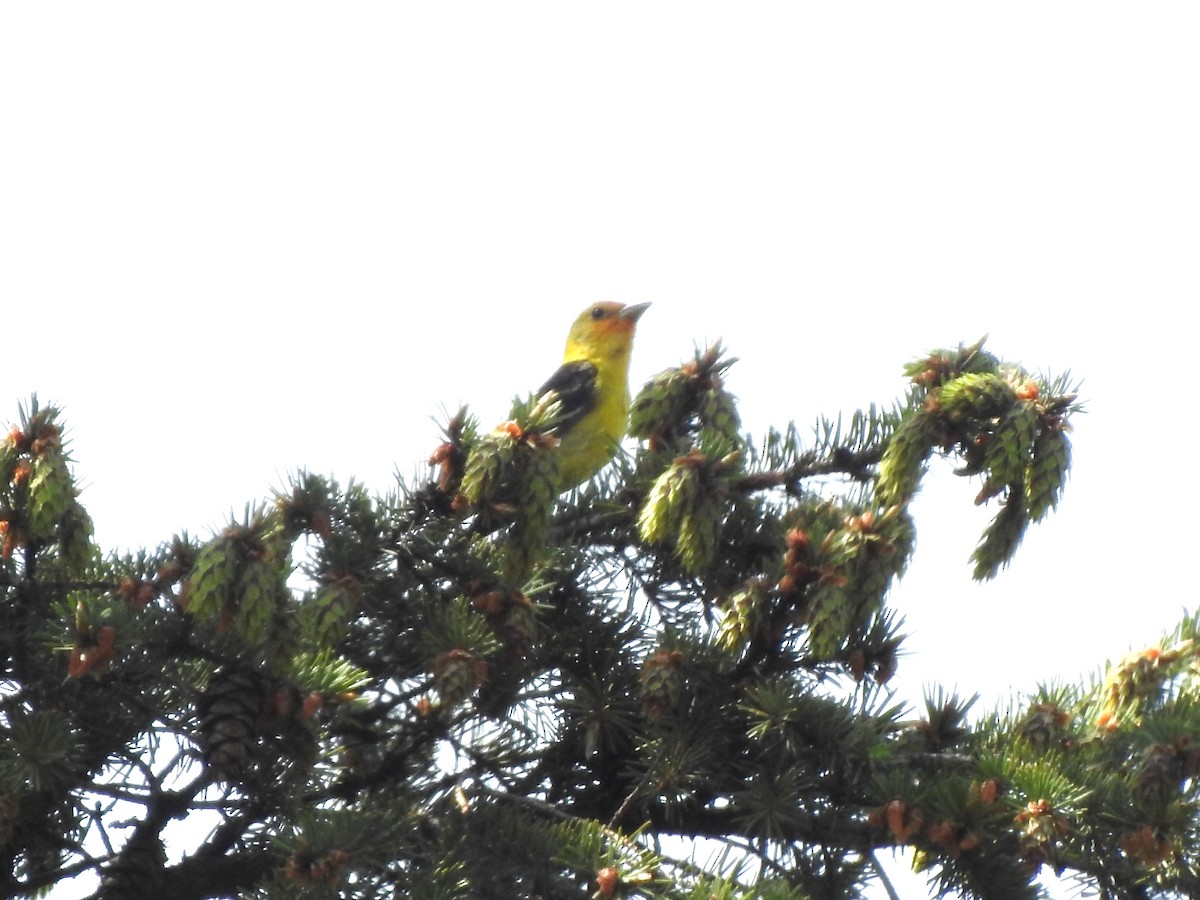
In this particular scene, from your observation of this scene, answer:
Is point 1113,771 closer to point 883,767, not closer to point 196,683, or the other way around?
point 883,767

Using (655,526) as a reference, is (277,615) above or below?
below

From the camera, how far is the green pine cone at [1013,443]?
261cm

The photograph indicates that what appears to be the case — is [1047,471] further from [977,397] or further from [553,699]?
[553,699]

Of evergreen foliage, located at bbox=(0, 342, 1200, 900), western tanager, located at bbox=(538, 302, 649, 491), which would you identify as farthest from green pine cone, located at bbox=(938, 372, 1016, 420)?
western tanager, located at bbox=(538, 302, 649, 491)

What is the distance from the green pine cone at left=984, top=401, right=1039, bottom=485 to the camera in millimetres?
2611

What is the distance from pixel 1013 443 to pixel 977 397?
120 millimetres

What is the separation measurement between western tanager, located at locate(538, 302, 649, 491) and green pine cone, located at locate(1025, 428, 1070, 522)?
1.88 metres

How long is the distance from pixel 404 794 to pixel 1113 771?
124 cm

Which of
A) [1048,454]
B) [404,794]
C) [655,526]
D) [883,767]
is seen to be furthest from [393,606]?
[1048,454]

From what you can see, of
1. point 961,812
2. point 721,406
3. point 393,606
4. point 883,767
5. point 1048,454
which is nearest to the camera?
point 961,812

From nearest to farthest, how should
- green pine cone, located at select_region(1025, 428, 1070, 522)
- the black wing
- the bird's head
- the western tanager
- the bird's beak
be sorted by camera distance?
green pine cone, located at select_region(1025, 428, 1070, 522) → the western tanager → the black wing → the bird's head → the bird's beak

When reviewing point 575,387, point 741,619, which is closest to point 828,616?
point 741,619

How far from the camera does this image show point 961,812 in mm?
2322

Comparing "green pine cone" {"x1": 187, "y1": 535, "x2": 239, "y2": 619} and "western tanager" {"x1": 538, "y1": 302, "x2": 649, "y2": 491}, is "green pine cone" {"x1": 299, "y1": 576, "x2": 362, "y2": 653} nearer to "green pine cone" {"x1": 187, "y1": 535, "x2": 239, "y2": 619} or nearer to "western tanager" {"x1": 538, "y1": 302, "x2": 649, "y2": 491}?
"green pine cone" {"x1": 187, "y1": 535, "x2": 239, "y2": 619}
